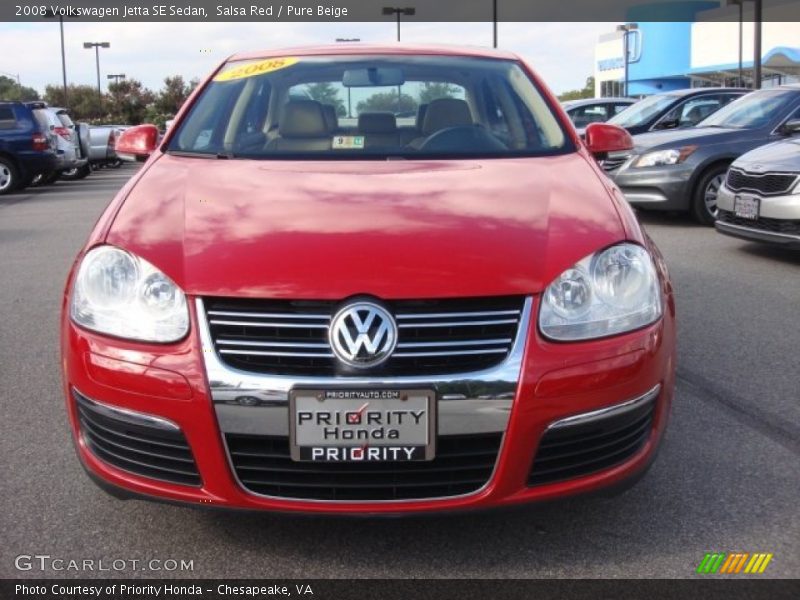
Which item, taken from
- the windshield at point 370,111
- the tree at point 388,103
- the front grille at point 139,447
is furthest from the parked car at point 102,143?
the front grille at point 139,447

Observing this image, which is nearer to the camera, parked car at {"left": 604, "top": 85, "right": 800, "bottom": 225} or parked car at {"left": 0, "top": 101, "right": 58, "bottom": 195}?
parked car at {"left": 604, "top": 85, "right": 800, "bottom": 225}

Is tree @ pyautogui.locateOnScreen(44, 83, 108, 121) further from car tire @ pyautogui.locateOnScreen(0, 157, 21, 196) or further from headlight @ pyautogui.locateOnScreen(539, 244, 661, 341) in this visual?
headlight @ pyautogui.locateOnScreen(539, 244, 661, 341)

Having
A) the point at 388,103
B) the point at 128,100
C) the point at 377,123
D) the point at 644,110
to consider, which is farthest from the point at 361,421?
the point at 128,100

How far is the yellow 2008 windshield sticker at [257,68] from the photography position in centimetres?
442

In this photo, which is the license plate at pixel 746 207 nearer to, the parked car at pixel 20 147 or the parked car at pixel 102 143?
the parked car at pixel 20 147

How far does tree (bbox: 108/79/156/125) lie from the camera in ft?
205

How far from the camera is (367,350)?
2.57m

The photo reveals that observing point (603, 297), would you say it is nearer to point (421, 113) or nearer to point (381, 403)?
point (381, 403)

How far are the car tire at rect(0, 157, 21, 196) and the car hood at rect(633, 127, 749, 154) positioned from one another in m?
12.2

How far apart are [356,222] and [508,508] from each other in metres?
0.92

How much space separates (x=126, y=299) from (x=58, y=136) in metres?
17.1

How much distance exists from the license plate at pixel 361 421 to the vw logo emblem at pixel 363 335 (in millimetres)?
88

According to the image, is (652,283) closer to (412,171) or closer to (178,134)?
(412,171)

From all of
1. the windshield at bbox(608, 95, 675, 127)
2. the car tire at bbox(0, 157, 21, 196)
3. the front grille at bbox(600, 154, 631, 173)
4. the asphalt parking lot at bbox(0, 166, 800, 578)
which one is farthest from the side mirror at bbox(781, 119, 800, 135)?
the car tire at bbox(0, 157, 21, 196)
